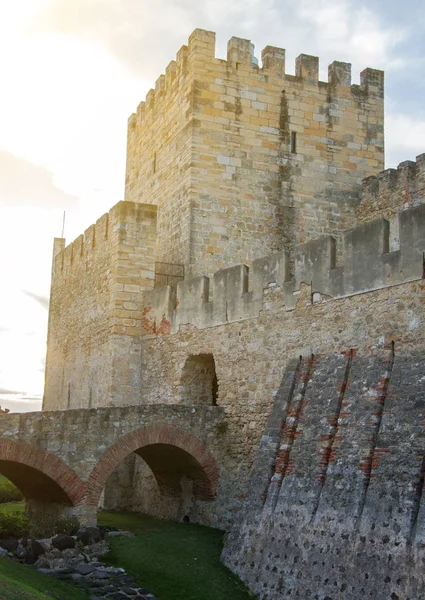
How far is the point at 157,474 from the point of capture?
15.2 m

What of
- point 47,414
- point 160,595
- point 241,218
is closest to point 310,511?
point 160,595

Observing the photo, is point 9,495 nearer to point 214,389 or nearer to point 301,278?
point 214,389

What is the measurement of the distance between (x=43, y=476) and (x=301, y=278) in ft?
17.9

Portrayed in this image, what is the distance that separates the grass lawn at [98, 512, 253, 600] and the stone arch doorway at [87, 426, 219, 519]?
2.87ft

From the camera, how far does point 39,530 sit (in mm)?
12008

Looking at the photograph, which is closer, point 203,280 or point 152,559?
point 152,559

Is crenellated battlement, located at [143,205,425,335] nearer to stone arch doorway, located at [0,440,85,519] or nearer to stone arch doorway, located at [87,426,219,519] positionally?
stone arch doorway, located at [87,426,219,519]

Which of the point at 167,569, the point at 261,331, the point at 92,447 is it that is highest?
the point at 261,331

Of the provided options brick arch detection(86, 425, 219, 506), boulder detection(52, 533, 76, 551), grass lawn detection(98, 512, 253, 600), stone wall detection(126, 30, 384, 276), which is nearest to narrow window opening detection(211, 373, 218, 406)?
brick arch detection(86, 425, 219, 506)

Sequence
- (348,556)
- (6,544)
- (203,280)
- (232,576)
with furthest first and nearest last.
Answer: (203,280), (6,544), (232,576), (348,556)

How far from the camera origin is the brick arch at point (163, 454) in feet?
41.4

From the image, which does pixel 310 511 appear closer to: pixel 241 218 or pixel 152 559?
pixel 152 559

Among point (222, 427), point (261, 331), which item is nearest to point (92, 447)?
point (222, 427)

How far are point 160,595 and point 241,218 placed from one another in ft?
31.3
